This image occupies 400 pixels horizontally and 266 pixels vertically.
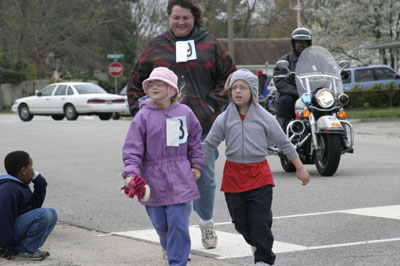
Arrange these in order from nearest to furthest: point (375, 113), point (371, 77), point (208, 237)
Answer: point (208, 237), point (375, 113), point (371, 77)

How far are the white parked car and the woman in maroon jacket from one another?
24.3 meters

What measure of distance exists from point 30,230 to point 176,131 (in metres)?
1.57

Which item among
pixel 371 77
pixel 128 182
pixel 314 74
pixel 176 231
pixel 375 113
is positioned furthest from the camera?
pixel 371 77

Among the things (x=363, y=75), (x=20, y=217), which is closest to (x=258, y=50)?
(x=363, y=75)

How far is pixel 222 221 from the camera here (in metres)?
7.68

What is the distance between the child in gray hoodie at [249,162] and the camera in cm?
537

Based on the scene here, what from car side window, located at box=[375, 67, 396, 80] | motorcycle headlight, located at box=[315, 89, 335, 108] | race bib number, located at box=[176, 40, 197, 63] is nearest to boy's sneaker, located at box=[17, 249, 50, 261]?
race bib number, located at box=[176, 40, 197, 63]

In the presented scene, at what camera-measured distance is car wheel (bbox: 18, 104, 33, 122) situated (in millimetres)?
32688

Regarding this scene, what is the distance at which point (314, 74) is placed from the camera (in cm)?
1135

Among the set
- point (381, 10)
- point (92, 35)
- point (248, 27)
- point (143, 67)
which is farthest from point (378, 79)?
point (248, 27)

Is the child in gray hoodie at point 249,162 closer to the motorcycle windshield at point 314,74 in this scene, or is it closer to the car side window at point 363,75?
the motorcycle windshield at point 314,74

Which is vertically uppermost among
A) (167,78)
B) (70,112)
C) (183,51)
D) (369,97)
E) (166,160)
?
(183,51)

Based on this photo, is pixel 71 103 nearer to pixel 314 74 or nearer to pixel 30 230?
pixel 314 74

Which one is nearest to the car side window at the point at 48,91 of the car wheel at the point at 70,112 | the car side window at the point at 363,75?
the car wheel at the point at 70,112
